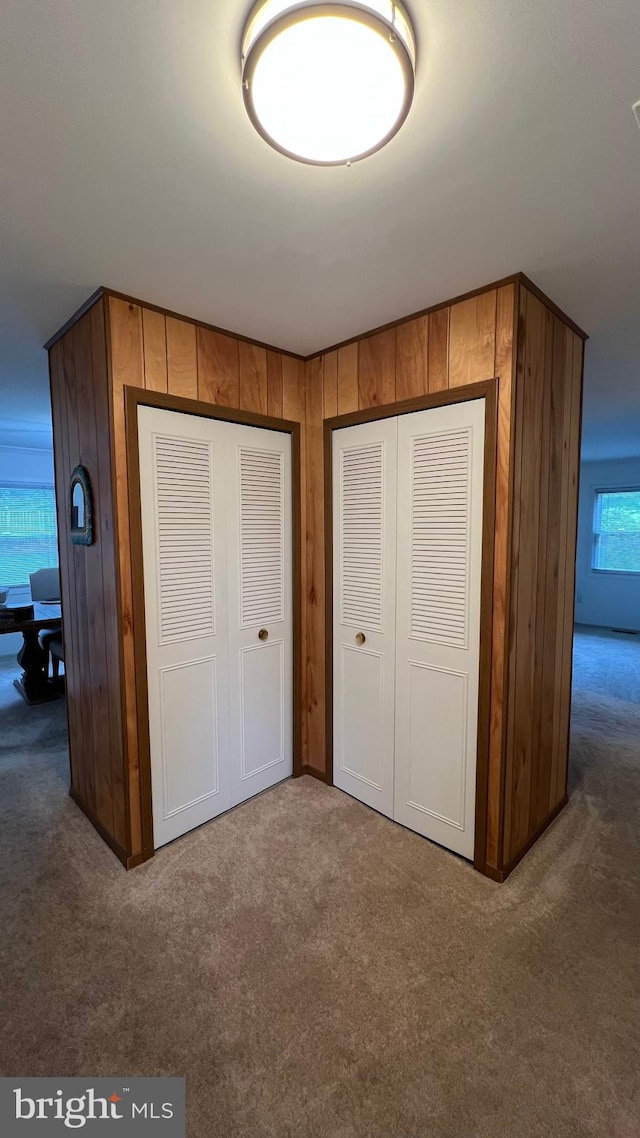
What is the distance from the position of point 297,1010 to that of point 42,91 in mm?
2455

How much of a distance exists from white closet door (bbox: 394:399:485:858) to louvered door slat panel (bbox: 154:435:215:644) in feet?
3.03

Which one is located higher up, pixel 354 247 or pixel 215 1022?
pixel 354 247

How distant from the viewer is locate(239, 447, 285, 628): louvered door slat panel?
237cm

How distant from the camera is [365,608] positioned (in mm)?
2381

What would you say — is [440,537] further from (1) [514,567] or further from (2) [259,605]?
(2) [259,605]

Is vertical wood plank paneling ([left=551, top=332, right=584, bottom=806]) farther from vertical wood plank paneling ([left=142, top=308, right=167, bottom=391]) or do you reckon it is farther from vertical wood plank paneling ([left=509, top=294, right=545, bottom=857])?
vertical wood plank paneling ([left=142, top=308, right=167, bottom=391])

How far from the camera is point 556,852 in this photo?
6.84 ft

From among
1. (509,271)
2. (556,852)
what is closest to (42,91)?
(509,271)

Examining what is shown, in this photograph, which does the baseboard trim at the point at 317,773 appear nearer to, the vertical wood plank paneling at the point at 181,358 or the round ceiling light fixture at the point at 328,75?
the vertical wood plank paneling at the point at 181,358

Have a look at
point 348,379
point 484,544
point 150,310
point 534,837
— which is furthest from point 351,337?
point 534,837

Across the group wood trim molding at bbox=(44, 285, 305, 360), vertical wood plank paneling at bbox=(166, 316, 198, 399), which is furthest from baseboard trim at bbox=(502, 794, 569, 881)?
wood trim molding at bbox=(44, 285, 305, 360)

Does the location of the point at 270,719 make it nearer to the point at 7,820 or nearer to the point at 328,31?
the point at 7,820

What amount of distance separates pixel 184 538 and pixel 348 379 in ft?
3.82

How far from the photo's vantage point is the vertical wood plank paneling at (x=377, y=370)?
2.15m
